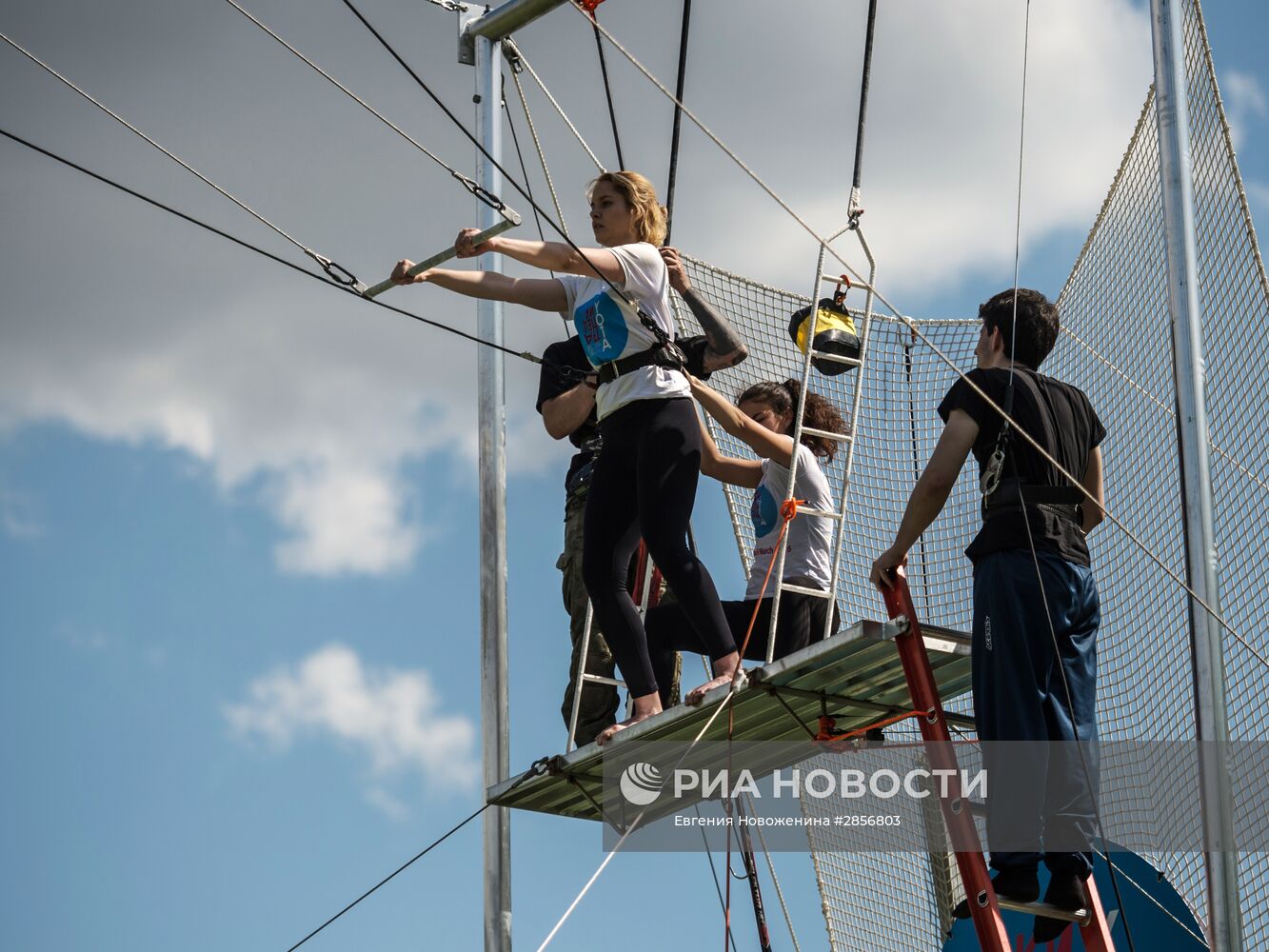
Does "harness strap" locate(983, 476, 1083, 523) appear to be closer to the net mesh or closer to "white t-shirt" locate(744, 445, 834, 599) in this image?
the net mesh

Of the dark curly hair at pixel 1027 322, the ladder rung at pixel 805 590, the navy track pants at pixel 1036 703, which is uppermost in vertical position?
the dark curly hair at pixel 1027 322

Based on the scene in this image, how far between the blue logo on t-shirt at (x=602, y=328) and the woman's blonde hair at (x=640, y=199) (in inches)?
10.2

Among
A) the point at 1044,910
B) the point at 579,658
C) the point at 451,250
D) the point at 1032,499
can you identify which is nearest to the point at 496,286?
the point at 451,250

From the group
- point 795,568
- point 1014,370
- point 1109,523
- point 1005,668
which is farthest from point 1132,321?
point 1005,668

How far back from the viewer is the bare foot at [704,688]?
4695mm

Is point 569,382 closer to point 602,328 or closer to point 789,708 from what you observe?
point 602,328

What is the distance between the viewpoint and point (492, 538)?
244 inches

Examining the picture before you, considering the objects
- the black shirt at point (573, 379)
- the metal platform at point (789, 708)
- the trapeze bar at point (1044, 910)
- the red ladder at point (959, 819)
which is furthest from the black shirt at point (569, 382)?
the trapeze bar at point (1044, 910)

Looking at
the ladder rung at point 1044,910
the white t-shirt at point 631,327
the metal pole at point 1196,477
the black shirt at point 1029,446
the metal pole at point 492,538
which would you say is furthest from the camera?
the metal pole at point 492,538

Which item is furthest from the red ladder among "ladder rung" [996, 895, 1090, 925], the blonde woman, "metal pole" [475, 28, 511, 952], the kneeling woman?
"metal pole" [475, 28, 511, 952]

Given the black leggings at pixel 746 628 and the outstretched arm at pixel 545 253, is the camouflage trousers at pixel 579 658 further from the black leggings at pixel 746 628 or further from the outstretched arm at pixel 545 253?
the outstretched arm at pixel 545 253

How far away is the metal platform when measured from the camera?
4.69 meters

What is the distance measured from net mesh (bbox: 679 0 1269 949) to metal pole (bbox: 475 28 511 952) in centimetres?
131

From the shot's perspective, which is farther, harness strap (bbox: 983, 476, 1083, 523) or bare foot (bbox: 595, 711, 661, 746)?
bare foot (bbox: 595, 711, 661, 746)
